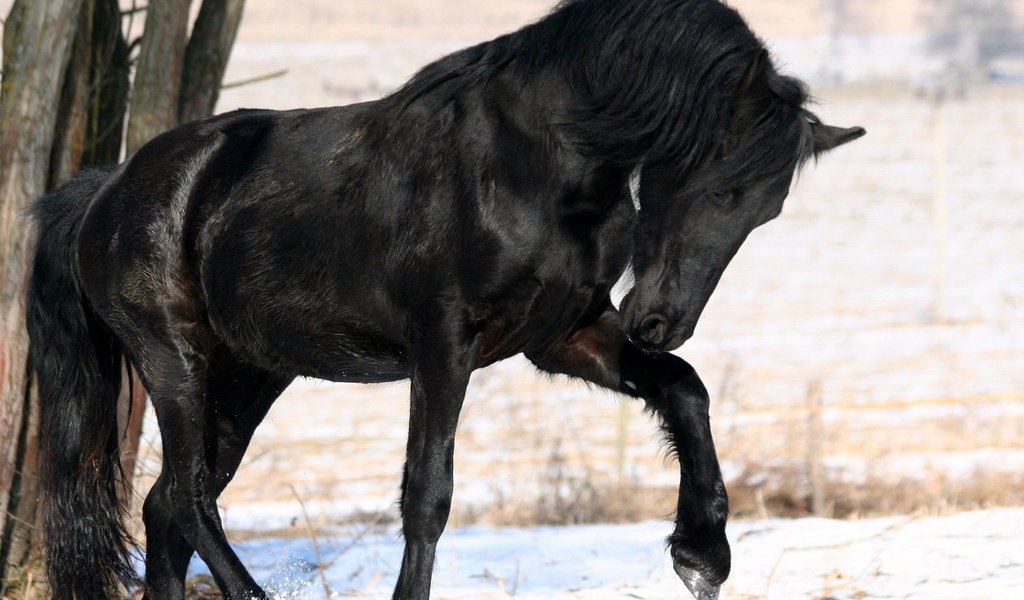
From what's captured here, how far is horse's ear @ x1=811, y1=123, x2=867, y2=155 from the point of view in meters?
3.95

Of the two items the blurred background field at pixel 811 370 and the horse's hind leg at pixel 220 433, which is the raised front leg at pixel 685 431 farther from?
the horse's hind leg at pixel 220 433

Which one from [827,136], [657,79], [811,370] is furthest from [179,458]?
[811,370]

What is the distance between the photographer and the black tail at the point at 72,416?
16.2ft

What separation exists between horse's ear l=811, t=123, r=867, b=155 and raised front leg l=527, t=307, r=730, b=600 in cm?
86

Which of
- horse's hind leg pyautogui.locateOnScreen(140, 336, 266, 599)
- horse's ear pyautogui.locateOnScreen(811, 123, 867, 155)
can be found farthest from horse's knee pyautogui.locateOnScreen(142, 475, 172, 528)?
horse's ear pyautogui.locateOnScreen(811, 123, 867, 155)

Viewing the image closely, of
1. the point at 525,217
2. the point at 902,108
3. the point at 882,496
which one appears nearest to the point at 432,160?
the point at 525,217

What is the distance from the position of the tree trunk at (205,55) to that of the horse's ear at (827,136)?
322 centimetres

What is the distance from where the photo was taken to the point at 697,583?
4.22 metres

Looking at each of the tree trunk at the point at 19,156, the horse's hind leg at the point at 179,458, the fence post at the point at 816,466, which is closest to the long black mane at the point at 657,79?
the horse's hind leg at the point at 179,458

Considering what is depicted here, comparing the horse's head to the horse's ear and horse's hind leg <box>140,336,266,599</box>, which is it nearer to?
the horse's ear

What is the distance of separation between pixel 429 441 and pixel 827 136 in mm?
1621

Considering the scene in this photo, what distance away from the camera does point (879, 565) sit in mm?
5441

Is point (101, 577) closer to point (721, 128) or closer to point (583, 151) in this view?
point (583, 151)

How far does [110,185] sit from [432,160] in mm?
1496
